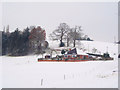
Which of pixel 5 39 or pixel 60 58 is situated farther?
pixel 5 39

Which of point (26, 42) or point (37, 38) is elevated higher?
point (37, 38)

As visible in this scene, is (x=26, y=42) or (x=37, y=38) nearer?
(x=37, y=38)

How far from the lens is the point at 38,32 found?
29172mm

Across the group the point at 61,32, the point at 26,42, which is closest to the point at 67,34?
the point at 61,32

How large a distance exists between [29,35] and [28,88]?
2235cm

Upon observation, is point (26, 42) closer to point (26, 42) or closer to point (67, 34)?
point (26, 42)

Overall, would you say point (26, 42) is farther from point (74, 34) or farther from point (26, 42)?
point (74, 34)

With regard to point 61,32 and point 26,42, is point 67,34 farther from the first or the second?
point 26,42

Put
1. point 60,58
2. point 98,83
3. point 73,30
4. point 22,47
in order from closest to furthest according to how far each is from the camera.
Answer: point 98,83
point 60,58
point 22,47
point 73,30

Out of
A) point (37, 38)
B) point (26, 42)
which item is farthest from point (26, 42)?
point (37, 38)

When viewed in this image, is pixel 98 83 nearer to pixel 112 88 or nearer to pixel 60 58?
pixel 112 88

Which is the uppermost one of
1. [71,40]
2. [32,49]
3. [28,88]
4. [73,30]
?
[73,30]

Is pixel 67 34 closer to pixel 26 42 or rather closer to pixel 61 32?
pixel 61 32

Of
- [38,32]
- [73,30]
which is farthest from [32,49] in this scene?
[73,30]
